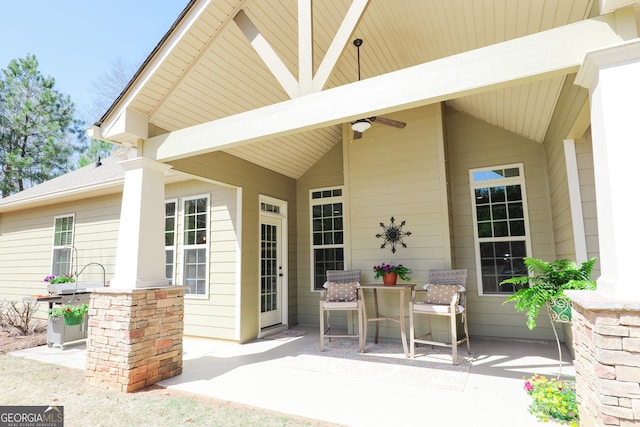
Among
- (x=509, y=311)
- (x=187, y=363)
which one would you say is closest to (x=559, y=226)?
(x=509, y=311)

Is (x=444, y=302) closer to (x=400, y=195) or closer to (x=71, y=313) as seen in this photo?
(x=400, y=195)

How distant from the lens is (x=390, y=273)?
4973mm

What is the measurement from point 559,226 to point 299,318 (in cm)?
464

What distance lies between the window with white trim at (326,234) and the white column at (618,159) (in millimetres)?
4696

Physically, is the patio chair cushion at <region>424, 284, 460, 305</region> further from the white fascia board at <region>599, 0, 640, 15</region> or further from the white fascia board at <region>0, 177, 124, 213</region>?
the white fascia board at <region>0, 177, 124, 213</region>

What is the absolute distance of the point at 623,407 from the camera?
1.73 meters

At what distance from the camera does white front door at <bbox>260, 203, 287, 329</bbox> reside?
604 centimetres

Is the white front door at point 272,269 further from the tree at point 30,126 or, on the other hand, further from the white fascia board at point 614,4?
the tree at point 30,126

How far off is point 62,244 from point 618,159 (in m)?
10.0

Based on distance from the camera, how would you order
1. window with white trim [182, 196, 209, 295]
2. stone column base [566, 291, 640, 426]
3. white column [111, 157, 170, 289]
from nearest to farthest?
1. stone column base [566, 291, 640, 426]
2. white column [111, 157, 170, 289]
3. window with white trim [182, 196, 209, 295]

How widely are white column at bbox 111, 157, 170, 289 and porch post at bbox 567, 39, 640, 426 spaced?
387cm

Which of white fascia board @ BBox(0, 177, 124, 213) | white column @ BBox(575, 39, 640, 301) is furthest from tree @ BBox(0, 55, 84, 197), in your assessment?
white column @ BBox(575, 39, 640, 301)

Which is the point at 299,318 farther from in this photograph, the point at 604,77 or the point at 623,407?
the point at 604,77

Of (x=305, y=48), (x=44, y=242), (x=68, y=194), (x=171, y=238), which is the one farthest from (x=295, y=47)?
(x=44, y=242)
